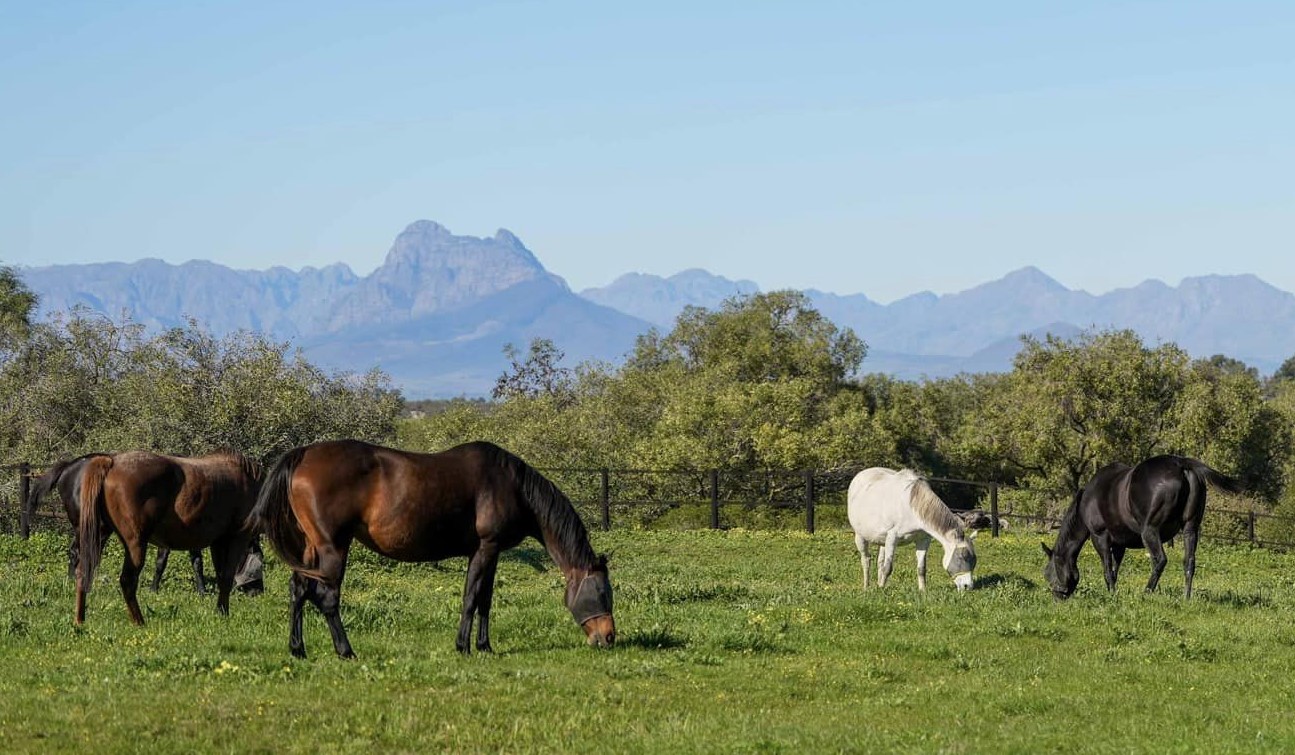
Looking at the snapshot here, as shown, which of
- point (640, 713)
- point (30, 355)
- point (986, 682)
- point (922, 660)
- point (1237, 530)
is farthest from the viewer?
point (1237, 530)

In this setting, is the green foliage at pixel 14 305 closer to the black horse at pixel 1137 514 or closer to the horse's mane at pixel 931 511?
the horse's mane at pixel 931 511

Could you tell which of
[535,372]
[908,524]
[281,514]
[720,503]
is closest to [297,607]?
[281,514]

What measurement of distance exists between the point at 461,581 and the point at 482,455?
28.8ft

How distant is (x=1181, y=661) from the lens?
12984mm

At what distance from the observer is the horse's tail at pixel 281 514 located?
11.7 m

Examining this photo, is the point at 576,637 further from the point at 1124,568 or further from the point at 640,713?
the point at 1124,568

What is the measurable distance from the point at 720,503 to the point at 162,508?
20064 mm

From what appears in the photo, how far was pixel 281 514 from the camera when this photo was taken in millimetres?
11922

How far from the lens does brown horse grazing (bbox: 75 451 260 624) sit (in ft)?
45.4

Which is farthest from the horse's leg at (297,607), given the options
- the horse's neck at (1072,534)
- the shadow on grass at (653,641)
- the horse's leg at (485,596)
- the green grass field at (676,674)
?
the horse's neck at (1072,534)

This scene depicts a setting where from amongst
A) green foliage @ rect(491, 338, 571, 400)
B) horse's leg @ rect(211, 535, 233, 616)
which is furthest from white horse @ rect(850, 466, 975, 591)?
green foliage @ rect(491, 338, 571, 400)

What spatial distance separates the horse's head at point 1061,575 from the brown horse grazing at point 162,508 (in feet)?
35.0

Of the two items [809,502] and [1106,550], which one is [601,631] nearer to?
[1106,550]

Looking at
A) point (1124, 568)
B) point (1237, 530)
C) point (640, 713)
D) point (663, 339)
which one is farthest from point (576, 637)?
point (663, 339)
